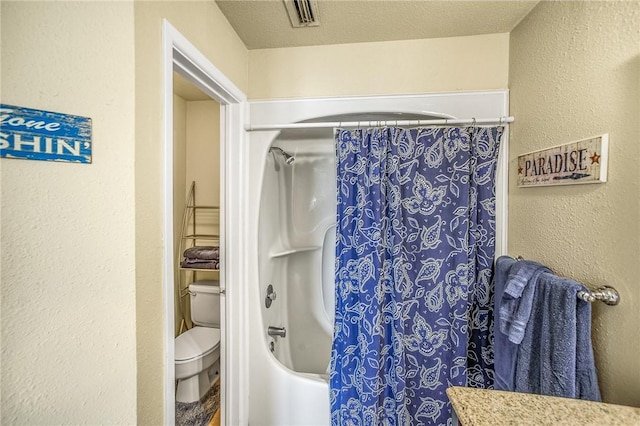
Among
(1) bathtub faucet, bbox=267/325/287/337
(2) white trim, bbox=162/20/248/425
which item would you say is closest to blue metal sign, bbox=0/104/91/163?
(2) white trim, bbox=162/20/248/425

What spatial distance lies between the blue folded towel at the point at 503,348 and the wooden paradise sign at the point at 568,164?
0.39m

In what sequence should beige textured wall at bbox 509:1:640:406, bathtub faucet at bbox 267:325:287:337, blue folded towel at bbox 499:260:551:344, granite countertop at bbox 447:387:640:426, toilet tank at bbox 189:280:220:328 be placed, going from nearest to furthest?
granite countertop at bbox 447:387:640:426 < beige textured wall at bbox 509:1:640:406 < blue folded towel at bbox 499:260:551:344 < bathtub faucet at bbox 267:325:287:337 < toilet tank at bbox 189:280:220:328

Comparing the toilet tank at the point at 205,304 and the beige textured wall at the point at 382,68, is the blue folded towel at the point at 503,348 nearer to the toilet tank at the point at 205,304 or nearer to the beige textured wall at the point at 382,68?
the beige textured wall at the point at 382,68

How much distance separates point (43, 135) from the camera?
62 cm

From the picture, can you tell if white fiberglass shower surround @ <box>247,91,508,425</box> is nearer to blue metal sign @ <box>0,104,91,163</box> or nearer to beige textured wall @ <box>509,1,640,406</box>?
beige textured wall @ <box>509,1,640,406</box>

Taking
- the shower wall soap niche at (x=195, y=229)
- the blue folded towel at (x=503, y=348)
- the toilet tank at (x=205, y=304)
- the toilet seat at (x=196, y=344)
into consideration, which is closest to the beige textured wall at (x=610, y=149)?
the blue folded towel at (x=503, y=348)

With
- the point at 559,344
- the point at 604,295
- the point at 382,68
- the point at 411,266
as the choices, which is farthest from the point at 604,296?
the point at 382,68

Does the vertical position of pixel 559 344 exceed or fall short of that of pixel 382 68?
it falls short

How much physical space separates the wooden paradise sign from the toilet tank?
2208mm

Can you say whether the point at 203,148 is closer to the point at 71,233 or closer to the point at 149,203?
the point at 149,203

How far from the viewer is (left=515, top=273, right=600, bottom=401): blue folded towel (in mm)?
788

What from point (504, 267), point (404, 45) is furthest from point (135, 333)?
point (404, 45)

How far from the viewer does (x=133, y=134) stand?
723 mm

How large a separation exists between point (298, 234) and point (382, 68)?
4.12 feet
